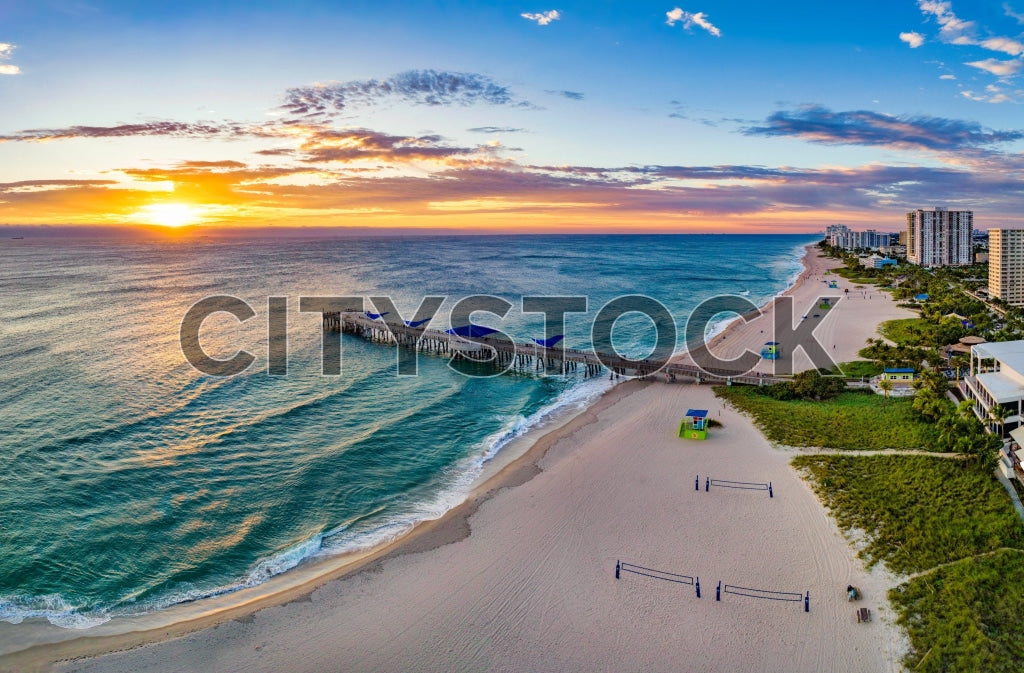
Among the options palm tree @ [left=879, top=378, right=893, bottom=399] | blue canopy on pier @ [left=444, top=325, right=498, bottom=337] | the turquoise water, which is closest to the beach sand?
palm tree @ [left=879, top=378, right=893, bottom=399]

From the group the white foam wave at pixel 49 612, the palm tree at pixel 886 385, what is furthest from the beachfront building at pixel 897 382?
the white foam wave at pixel 49 612

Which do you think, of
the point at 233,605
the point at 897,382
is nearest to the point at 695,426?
the point at 897,382

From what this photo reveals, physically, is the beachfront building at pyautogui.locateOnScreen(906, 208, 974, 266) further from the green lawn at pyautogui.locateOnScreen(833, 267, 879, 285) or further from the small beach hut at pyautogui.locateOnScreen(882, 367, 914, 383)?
the small beach hut at pyautogui.locateOnScreen(882, 367, 914, 383)

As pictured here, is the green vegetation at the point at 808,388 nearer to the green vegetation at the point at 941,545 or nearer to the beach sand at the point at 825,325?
the beach sand at the point at 825,325

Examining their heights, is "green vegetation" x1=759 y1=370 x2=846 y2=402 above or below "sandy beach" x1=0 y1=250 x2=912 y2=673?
above

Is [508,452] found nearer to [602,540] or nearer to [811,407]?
[602,540]

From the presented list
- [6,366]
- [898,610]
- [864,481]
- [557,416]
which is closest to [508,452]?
[557,416]
